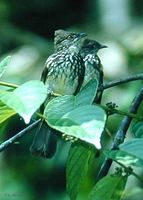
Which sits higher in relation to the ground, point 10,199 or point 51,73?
point 51,73

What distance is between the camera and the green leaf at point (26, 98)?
5.76ft

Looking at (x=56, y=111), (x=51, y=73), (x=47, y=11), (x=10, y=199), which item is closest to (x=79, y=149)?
(x=56, y=111)

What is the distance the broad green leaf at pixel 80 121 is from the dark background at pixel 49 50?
2.27m

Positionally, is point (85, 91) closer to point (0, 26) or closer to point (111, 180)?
point (111, 180)

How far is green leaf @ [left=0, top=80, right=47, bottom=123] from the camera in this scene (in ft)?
5.76

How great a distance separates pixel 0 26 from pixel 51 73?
3152mm

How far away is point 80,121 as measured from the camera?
1781 mm

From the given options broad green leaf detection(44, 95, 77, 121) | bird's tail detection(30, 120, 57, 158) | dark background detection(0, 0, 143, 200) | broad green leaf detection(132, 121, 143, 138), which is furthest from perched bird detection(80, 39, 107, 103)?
broad green leaf detection(44, 95, 77, 121)

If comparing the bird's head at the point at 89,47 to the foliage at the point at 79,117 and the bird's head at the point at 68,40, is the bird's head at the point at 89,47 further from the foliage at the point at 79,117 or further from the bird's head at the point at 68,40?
the foliage at the point at 79,117

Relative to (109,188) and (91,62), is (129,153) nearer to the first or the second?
(109,188)

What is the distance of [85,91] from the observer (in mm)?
1950

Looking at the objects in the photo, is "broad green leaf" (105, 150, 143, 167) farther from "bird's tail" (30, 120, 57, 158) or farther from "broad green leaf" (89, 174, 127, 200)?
"bird's tail" (30, 120, 57, 158)

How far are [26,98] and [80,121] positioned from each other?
0.42 feet

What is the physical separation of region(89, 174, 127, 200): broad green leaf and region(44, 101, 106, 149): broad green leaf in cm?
23
